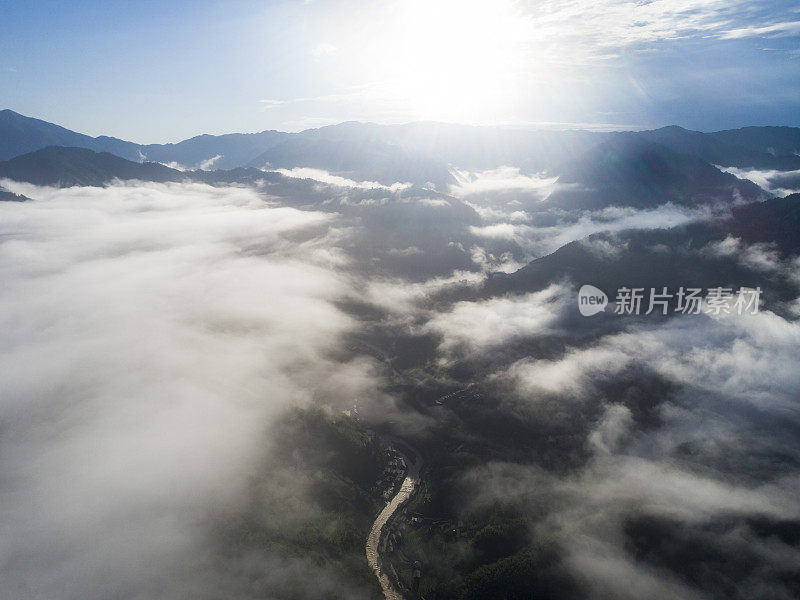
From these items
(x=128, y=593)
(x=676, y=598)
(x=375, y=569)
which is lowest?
(x=676, y=598)

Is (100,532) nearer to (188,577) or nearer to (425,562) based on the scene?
(188,577)

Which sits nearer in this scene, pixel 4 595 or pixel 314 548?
pixel 4 595

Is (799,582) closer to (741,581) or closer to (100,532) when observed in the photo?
(741,581)

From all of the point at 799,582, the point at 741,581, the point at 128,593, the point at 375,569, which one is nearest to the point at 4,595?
the point at 128,593

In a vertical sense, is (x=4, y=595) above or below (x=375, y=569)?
above

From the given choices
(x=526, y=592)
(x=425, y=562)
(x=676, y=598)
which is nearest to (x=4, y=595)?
(x=425, y=562)

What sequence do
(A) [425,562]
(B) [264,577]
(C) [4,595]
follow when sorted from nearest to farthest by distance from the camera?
(C) [4,595] → (B) [264,577] → (A) [425,562]

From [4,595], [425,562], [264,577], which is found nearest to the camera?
[4,595]

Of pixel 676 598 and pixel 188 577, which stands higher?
pixel 188 577

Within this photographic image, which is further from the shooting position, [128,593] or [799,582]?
[799,582]
